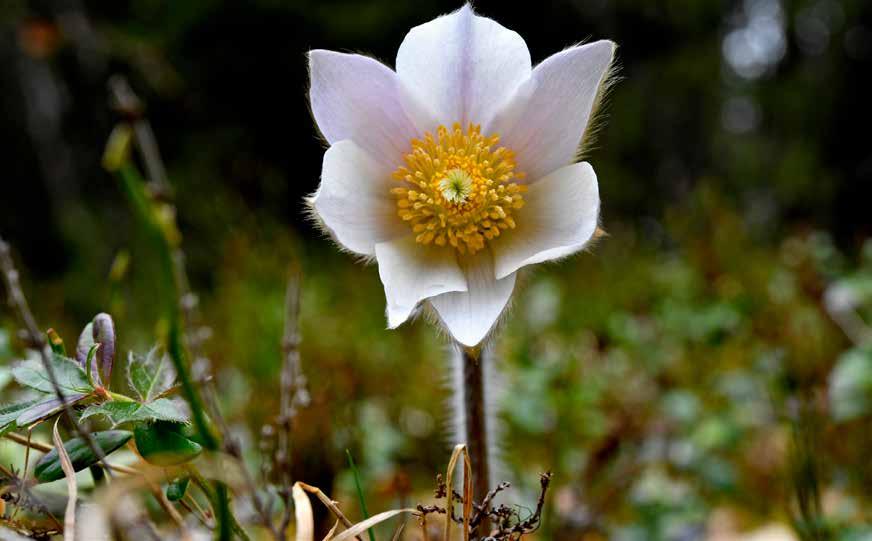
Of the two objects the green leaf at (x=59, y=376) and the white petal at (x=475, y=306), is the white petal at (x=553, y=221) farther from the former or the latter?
the green leaf at (x=59, y=376)

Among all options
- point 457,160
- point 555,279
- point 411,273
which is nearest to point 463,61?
point 457,160

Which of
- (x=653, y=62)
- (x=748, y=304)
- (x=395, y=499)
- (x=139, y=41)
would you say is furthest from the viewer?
(x=653, y=62)

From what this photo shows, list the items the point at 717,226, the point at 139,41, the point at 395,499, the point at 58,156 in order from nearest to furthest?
the point at 395,499 → the point at 717,226 → the point at 139,41 → the point at 58,156

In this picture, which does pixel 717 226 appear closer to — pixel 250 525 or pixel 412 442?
pixel 412 442

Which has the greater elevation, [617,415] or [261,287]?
[261,287]

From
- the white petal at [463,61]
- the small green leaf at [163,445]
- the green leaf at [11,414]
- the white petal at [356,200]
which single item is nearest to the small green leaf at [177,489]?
the small green leaf at [163,445]

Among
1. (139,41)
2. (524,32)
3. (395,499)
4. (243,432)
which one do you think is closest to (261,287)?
(243,432)

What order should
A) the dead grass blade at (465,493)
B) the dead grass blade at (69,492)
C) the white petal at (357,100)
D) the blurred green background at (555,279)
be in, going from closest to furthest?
the dead grass blade at (69,492)
the dead grass blade at (465,493)
the white petal at (357,100)
the blurred green background at (555,279)
